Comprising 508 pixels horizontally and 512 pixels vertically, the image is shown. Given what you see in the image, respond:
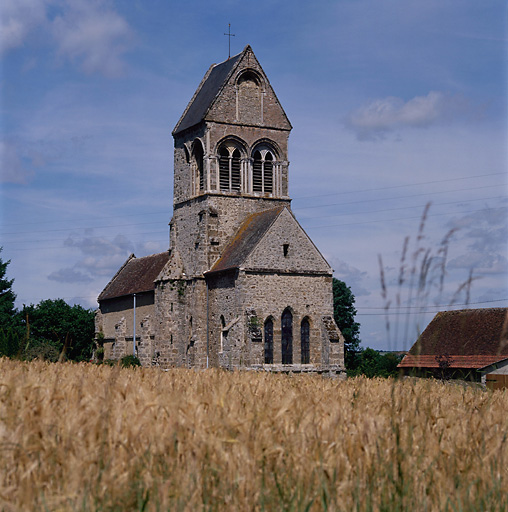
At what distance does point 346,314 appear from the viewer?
59406mm

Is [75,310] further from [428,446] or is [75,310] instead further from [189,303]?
[428,446]

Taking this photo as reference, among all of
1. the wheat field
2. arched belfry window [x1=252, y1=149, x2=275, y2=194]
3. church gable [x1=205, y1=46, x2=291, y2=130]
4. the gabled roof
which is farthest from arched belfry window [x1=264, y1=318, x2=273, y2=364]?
the wheat field

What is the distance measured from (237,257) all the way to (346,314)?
2470 centimetres

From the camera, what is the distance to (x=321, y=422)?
6.62m

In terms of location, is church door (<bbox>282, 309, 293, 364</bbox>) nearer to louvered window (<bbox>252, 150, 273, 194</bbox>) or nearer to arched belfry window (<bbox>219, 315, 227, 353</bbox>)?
arched belfry window (<bbox>219, 315, 227, 353</bbox>)

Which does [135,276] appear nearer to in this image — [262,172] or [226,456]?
[262,172]

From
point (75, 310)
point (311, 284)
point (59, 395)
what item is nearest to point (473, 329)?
point (311, 284)

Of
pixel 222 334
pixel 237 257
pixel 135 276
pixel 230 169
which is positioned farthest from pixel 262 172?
Answer: pixel 135 276

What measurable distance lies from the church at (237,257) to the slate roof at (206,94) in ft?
0.30

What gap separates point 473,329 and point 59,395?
122 feet

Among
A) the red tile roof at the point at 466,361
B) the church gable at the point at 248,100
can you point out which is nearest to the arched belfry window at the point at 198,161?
the church gable at the point at 248,100

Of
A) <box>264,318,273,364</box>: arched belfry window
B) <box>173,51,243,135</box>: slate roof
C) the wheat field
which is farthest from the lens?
<box>173,51,243,135</box>: slate roof

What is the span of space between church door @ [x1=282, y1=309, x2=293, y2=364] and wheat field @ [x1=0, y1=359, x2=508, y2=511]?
28773 mm

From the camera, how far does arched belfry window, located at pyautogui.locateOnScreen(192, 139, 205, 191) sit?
133ft
